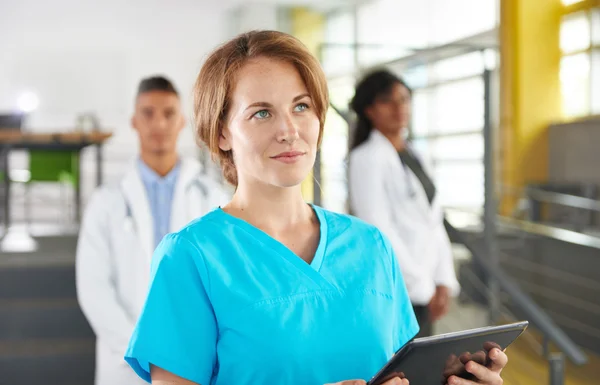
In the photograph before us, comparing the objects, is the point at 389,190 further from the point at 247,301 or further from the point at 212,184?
the point at 247,301

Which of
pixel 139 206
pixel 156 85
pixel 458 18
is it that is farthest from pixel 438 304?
pixel 458 18

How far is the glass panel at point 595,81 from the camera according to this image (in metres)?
7.21

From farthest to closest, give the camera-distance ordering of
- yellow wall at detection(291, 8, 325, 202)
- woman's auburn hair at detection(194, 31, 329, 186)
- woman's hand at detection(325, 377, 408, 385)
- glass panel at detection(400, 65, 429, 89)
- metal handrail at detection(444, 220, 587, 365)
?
yellow wall at detection(291, 8, 325, 202)
glass panel at detection(400, 65, 429, 89)
metal handrail at detection(444, 220, 587, 365)
woman's auburn hair at detection(194, 31, 329, 186)
woman's hand at detection(325, 377, 408, 385)

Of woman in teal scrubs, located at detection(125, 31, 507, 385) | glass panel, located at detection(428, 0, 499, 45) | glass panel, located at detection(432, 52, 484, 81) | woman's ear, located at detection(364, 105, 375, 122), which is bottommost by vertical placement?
woman in teal scrubs, located at detection(125, 31, 507, 385)

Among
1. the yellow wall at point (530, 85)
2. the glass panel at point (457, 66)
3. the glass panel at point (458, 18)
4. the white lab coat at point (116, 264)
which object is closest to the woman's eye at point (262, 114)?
the white lab coat at point (116, 264)

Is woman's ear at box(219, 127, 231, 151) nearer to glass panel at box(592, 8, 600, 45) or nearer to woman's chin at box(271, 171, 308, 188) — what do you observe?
woman's chin at box(271, 171, 308, 188)

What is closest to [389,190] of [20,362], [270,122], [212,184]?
[212,184]

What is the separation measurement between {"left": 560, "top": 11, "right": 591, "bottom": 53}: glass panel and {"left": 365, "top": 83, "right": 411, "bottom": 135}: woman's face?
227 inches

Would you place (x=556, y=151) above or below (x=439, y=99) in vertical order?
below

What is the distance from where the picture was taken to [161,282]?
866mm

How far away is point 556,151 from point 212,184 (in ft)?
21.7

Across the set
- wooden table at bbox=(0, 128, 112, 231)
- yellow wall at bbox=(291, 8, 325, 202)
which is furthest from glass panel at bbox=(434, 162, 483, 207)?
Result: wooden table at bbox=(0, 128, 112, 231)

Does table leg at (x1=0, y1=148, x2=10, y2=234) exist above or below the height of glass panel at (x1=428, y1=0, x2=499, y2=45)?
below

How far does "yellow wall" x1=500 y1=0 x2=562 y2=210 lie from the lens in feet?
26.7
